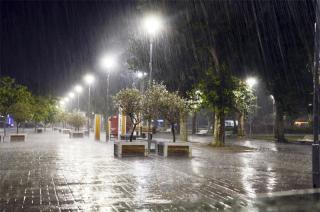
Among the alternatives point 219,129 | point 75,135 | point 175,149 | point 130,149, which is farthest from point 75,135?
point 175,149

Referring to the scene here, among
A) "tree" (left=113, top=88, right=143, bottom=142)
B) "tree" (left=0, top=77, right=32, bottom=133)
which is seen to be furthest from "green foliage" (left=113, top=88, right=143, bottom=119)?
"tree" (left=0, top=77, right=32, bottom=133)

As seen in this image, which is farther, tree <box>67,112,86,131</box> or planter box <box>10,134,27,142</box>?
tree <box>67,112,86,131</box>

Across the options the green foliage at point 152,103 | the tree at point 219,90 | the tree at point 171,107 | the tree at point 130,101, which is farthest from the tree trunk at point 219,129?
the tree at point 130,101

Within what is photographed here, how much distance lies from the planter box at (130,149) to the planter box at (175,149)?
0.97 meters

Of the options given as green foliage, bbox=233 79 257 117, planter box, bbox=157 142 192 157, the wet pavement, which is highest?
green foliage, bbox=233 79 257 117

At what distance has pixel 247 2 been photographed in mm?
31625

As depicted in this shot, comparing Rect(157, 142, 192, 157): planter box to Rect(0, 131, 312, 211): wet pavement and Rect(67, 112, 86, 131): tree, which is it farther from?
Rect(67, 112, 86, 131): tree

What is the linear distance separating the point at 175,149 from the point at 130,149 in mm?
2346

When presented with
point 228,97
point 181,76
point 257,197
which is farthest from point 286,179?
point 181,76

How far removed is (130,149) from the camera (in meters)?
22.4

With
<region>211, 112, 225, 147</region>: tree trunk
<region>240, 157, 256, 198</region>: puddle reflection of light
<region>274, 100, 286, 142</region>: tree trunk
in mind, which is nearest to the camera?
<region>240, 157, 256, 198</region>: puddle reflection of light

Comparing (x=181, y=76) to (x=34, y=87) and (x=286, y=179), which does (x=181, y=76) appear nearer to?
(x=286, y=179)

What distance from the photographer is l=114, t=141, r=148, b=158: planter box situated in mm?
21844

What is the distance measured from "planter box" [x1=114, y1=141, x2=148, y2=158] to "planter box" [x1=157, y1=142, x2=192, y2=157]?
968mm
